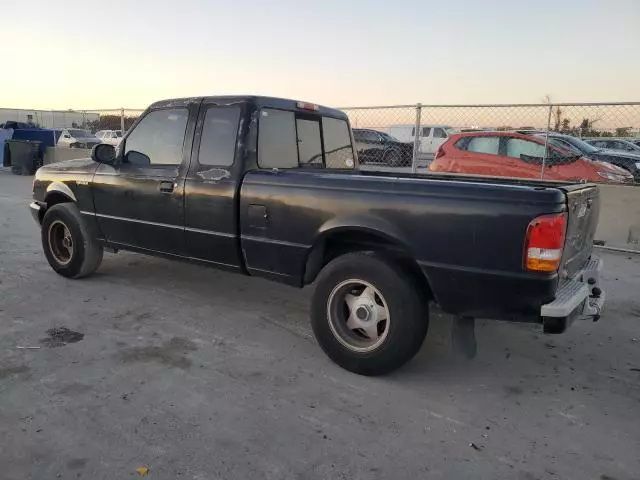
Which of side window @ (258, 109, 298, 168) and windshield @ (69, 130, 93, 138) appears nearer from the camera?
side window @ (258, 109, 298, 168)

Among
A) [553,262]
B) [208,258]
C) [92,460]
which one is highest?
[553,262]

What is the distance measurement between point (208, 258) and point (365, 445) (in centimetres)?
221

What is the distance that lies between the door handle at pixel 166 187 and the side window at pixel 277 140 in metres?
0.86

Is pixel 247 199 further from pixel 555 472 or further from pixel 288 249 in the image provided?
pixel 555 472

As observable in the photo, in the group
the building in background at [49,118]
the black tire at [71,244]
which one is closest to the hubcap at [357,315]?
the black tire at [71,244]

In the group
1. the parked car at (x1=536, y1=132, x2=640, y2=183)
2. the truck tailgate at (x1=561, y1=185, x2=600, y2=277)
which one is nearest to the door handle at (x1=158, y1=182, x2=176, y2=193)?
the truck tailgate at (x1=561, y1=185, x2=600, y2=277)

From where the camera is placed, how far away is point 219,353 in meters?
3.87

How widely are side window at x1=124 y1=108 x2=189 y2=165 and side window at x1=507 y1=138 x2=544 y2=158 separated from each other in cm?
678

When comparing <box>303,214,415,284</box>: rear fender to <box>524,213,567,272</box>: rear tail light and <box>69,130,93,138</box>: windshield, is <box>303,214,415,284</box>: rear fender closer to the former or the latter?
<box>524,213,567,272</box>: rear tail light

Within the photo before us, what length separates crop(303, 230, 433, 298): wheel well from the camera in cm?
344

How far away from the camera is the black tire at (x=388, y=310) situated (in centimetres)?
331

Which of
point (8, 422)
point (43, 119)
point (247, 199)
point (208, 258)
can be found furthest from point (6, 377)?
point (43, 119)

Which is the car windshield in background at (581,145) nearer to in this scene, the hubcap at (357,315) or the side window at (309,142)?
the side window at (309,142)

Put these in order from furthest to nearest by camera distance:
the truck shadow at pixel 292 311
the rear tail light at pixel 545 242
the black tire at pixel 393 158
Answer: the black tire at pixel 393 158 → the truck shadow at pixel 292 311 → the rear tail light at pixel 545 242
